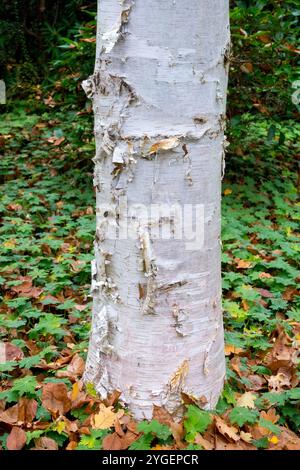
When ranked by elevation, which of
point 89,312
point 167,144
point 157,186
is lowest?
point 89,312

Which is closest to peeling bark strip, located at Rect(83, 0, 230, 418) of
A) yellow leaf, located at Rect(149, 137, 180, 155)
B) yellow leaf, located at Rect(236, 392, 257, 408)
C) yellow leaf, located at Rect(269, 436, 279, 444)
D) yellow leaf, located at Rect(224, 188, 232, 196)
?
yellow leaf, located at Rect(149, 137, 180, 155)

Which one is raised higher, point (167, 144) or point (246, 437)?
point (167, 144)

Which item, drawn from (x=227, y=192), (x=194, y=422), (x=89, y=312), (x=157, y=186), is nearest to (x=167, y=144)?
(x=157, y=186)

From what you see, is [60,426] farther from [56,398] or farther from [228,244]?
[228,244]

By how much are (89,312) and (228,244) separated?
1257mm

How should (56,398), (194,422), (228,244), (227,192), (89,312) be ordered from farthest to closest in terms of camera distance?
(227,192) < (228,244) < (89,312) < (56,398) < (194,422)

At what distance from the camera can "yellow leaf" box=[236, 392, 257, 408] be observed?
77.4 inches

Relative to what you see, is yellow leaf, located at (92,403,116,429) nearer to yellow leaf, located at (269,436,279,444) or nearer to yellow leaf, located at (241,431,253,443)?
yellow leaf, located at (241,431,253,443)

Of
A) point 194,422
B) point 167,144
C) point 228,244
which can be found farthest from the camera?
point 228,244

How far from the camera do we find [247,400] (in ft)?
6.49

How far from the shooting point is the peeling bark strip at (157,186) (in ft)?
5.20

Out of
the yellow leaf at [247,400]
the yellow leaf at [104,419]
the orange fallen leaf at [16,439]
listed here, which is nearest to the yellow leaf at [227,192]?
the yellow leaf at [247,400]
